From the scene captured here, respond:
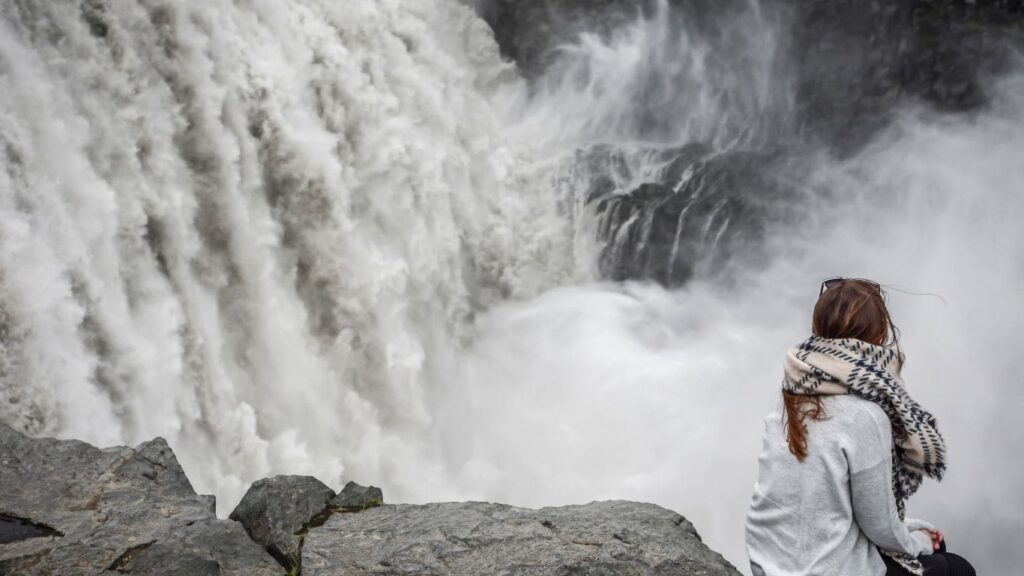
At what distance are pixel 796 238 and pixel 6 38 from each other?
371 inches

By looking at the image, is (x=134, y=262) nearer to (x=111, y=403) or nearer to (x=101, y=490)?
(x=111, y=403)

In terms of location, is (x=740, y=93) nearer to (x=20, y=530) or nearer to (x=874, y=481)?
(x=874, y=481)

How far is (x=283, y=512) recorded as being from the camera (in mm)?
3902

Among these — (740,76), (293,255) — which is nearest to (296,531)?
(293,255)

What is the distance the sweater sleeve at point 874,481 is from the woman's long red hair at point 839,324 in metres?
0.13

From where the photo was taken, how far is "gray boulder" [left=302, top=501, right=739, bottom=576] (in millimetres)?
3242

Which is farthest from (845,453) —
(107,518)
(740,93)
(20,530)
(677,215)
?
(740,93)

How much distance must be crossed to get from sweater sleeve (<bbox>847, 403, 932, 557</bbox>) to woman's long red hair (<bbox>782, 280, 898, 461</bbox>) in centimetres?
13

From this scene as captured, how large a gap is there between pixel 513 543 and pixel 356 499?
106 centimetres

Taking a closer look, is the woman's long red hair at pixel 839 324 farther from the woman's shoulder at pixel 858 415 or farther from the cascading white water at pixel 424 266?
the cascading white water at pixel 424 266

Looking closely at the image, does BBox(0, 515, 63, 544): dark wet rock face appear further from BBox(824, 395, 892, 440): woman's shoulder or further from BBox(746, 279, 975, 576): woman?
BBox(824, 395, 892, 440): woman's shoulder

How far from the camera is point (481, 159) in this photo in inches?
443

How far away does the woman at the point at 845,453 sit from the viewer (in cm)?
229

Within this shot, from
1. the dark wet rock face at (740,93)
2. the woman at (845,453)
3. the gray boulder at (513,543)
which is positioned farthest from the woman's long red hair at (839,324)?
the dark wet rock face at (740,93)
